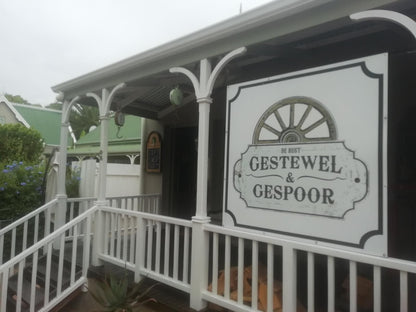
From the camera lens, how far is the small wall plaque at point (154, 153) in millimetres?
5836

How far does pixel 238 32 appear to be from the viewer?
2.72 m

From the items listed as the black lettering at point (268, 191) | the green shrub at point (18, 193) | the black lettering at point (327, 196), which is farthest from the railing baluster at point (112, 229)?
the green shrub at point (18, 193)

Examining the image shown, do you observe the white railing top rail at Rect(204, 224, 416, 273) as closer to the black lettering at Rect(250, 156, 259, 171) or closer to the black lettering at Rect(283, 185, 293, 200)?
the black lettering at Rect(283, 185, 293, 200)

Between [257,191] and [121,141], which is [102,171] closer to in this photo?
[257,191]

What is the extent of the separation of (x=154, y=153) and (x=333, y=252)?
4305 millimetres

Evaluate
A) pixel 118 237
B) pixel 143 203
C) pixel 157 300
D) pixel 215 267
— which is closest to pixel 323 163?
pixel 215 267

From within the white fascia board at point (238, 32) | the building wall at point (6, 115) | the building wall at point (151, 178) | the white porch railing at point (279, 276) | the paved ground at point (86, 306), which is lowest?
the paved ground at point (86, 306)

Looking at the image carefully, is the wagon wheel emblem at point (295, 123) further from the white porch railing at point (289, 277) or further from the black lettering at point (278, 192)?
the white porch railing at point (289, 277)

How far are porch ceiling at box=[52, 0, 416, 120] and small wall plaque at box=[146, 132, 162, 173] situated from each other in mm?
1185

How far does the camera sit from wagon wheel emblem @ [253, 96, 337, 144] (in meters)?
2.34

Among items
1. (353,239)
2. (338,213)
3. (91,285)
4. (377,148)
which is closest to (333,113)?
(377,148)

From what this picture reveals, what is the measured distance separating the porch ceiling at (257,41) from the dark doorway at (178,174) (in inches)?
50.9

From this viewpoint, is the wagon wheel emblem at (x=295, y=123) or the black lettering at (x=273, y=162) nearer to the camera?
the wagon wheel emblem at (x=295, y=123)

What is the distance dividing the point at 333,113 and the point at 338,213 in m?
0.75
